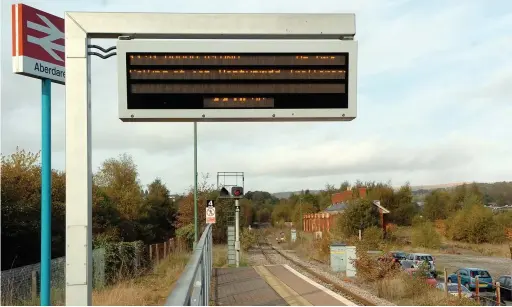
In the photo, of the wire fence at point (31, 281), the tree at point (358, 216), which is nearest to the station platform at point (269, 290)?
the wire fence at point (31, 281)

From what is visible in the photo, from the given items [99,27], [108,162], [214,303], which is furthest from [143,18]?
[108,162]

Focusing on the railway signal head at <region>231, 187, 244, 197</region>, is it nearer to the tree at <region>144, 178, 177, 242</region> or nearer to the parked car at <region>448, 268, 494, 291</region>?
the parked car at <region>448, 268, 494, 291</region>

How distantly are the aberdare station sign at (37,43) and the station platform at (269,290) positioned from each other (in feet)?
20.0

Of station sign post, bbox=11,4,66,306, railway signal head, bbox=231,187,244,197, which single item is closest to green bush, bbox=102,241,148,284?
railway signal head, bbox=231,187,244,197

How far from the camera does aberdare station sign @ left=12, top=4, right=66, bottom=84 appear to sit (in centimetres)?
834

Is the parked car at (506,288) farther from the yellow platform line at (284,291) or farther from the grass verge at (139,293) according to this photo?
the grass verge at (139,293)

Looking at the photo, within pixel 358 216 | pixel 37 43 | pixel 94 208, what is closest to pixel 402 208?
pixel 358 216

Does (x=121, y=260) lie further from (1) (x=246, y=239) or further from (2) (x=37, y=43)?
(1) (x=246, y=239)

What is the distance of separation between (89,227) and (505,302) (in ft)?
77.0

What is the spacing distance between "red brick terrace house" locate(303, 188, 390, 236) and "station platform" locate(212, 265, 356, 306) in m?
41.2

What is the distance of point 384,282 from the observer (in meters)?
18.2

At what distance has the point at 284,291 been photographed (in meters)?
13.9

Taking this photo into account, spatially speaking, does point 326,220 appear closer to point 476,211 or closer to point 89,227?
point 476,211

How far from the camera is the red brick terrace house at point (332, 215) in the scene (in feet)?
208
